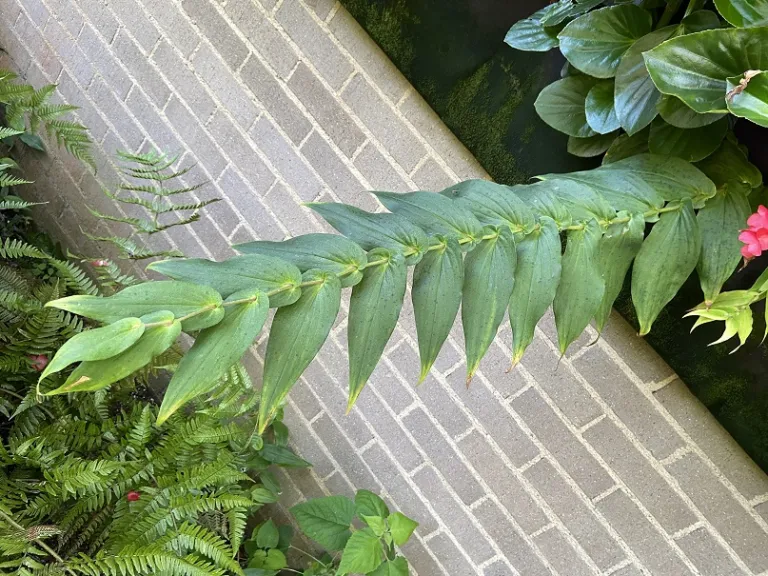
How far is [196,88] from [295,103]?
0.40 m

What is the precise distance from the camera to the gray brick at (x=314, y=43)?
1.67 meters

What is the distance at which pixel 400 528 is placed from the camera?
1541 mm

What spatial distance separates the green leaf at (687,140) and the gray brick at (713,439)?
0.62 meters

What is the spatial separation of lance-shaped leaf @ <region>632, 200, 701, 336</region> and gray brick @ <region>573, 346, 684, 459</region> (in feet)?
1.85

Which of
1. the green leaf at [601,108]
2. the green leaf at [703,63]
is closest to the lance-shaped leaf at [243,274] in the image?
the green leaf at [703,63]

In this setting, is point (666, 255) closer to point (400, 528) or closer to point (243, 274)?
point (243, 274)

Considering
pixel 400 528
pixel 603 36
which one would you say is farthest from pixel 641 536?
pixel 603 36

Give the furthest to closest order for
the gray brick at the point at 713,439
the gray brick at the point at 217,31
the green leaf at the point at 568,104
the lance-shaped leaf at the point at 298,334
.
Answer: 1. the gray brick at the point at 217,31
2. the gray brick at the point at 713,439
3. the green leaf at the point at 568,104
4. the lance-shaped leaf at the point at 298,334

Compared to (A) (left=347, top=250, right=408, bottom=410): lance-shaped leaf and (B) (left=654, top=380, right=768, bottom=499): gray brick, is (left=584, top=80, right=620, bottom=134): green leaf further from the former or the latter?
(B) (left=654, top=380, right=768, bottom=499): gray brick

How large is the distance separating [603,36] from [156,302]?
871 millimetres

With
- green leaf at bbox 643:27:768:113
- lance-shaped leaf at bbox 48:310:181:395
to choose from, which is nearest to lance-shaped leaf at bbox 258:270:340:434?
lance-shaped leaf at bbox 48:310:181:395

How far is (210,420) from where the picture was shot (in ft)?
5.41

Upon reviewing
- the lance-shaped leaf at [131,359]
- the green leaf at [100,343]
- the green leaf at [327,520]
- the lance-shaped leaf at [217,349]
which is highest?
the green leaf at [100,343]

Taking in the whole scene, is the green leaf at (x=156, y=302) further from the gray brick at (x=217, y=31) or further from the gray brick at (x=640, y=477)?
the gray brick at (x=217, y=31)
